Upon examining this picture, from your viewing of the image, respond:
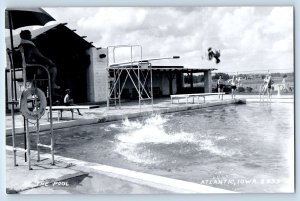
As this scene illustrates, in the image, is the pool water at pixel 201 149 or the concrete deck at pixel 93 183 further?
the pool water at pixel 201 149

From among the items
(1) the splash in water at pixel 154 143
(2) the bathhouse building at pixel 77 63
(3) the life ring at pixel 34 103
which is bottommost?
(1) the splash in water at pixel 154 143

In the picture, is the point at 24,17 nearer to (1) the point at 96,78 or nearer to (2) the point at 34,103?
(2) the point at 34,103

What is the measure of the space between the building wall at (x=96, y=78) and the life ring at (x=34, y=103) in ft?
25.5

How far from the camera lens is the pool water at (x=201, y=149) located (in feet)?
17.3

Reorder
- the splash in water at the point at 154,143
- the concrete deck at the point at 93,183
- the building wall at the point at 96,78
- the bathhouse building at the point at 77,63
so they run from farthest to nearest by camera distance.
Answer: the building wall at the point at 96,78 < the bathhouse building at the point at 77,63 < the splash in water at the point at 154,143 < the concrete deck at the point at 93,183

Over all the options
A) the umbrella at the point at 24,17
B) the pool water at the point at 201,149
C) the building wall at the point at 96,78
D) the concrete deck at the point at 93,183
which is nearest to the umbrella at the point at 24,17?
the umbrella at the point at 24,17

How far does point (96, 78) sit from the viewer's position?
1409cm

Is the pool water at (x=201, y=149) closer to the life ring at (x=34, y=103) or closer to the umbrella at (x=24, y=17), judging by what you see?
the life ring at (x=34, y=103)

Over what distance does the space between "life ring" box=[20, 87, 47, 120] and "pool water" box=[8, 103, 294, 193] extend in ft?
4.31

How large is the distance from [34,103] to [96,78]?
28.3ft

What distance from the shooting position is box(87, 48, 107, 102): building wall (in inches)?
526

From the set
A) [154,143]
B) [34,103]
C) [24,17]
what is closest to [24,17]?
[24,17]

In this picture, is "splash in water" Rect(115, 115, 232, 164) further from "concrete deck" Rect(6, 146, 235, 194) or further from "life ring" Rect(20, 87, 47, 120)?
"life ring" Rect(20, 87, 47, 120)

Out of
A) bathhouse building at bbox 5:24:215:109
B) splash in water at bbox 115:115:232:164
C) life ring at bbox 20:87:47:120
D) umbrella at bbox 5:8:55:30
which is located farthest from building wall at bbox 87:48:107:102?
life ring at bbox 20:87:47:120
